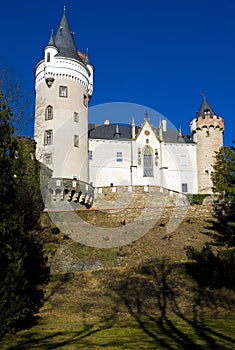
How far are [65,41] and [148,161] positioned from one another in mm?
16100

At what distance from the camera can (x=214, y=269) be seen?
15.8 m

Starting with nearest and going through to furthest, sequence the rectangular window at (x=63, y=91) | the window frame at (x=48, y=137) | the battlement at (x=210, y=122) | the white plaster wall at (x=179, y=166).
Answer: the window frame at (x=48, y=137)
the rectangular window at (x=63, y=91)
the white plaster wall at (x=179, y=166)
the battlement at (x=210, y=122)

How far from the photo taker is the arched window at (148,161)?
43375 millimetres

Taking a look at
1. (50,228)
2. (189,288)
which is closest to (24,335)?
(189,288)

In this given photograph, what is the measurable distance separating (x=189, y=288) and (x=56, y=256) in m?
8.34

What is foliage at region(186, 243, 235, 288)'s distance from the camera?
1532cm

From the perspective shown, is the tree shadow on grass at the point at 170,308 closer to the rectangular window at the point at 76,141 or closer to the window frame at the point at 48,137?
the rectangular window at the point at 76,141

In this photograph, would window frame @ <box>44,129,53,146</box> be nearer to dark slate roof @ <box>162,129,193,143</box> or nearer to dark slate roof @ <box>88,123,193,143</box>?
dark slate roof @ <box>88,123,193,143</box>

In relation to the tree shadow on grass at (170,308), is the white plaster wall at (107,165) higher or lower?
higher

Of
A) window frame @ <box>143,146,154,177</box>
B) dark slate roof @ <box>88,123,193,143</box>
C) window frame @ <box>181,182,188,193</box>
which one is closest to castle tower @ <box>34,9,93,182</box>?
dark slate roof @ <box>88,123,193,143</box>

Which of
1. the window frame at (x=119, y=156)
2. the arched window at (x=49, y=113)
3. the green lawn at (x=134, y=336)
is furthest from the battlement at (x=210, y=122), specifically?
the green lawn at (x=134, y=336)

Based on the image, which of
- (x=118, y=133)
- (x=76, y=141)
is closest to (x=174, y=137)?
(x=118, y=133)

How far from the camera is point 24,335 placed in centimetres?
1095

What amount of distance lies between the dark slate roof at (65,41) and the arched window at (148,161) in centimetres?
1324
